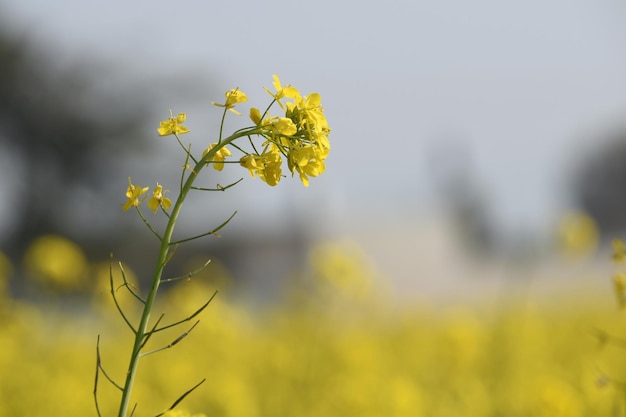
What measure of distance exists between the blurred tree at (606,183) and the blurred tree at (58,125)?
57.7ft

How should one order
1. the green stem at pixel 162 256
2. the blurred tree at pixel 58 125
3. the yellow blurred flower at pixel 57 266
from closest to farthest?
the green stem at pixel 162 256 < the yellow blurred flower at pixel 57 266 < the blurred tree at pixel 58 125

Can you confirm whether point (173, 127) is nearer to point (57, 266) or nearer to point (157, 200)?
point (157, 200)

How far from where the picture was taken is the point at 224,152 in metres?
1.31

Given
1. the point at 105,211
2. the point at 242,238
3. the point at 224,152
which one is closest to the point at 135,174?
the point at 105,211

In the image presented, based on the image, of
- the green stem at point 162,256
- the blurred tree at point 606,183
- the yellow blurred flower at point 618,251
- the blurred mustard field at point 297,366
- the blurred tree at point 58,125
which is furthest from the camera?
the blurred tree at point 606,183

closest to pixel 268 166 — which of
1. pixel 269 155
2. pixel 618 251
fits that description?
pixel 269 155

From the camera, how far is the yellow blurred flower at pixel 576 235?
4.86 meters

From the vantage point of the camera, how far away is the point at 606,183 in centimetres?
3378

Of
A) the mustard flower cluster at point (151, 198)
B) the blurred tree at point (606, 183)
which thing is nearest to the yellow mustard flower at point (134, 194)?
the mustard flower cluster at point (151, 198)

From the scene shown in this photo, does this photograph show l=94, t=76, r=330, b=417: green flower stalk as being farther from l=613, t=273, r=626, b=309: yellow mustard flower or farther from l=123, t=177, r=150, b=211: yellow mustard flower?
l=613, t=273, r=626, b=309: yellow mustard flower

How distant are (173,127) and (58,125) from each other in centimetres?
1885

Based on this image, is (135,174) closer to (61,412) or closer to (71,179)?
(71,179)

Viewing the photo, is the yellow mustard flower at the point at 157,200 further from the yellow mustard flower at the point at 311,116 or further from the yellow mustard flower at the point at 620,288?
the yellow mustard flower at the point at 620,288

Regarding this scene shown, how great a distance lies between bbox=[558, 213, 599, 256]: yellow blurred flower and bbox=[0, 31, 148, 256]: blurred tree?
46.5 ft
